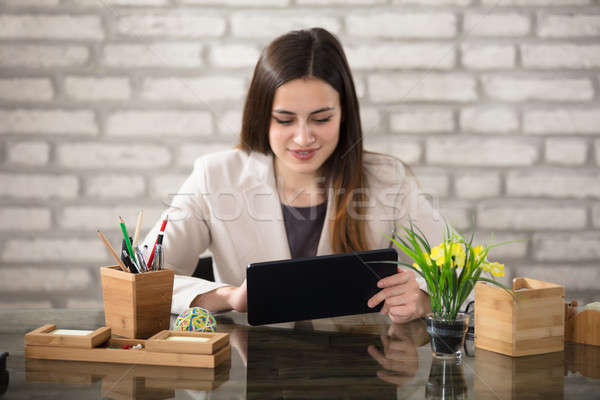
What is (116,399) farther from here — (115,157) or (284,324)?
(115,157)

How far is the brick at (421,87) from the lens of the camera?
2023 millimetres

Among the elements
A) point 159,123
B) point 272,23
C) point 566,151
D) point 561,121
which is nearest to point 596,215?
point 566,151

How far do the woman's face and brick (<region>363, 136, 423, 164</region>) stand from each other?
0.45 metres

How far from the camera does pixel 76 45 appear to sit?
2.02 m

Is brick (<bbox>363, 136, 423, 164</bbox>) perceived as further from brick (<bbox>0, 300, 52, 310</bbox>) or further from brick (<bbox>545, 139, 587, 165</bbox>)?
brick (<bbox>0, 300, 52, 310</bbox>)

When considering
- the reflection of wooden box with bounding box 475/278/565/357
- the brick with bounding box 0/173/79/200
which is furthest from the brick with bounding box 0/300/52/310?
the reflection of wooden box with bounding box 475/278/565/357

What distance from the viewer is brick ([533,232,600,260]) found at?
2094 millimetres

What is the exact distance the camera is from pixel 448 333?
0.92 meters

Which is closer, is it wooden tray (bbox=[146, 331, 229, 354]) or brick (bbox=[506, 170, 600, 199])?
wooden tray (bbox=[146, 331, 229, 354])

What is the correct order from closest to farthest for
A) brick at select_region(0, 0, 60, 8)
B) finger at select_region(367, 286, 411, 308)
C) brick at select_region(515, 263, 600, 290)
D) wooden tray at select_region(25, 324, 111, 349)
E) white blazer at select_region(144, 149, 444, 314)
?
wooden tray at select_region(25, 324, 111, 349) < finger at select_region(367, 286, 411, 308) < white blazer at select_region(144, 149, 444, 314) < brick at select_region(0, 0, 60, 8) < brick at select_region(515, 263, 600, 290)

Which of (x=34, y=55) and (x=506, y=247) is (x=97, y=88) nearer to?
(x=34, y=55)

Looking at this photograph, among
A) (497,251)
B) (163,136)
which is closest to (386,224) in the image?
(497,251)

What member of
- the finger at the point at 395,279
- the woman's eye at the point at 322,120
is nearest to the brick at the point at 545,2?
the woman's eye at the point at 322,120

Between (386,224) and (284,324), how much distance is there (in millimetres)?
612
